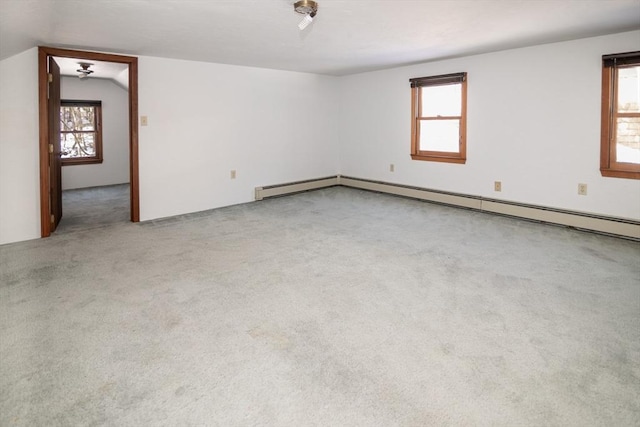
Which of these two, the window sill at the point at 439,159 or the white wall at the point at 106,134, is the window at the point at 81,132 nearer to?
the white wall at the point at 106,134

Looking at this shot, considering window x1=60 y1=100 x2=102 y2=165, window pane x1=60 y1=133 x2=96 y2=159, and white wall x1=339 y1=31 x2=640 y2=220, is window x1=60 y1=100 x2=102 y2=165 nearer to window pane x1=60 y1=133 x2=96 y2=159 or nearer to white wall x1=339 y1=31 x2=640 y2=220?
window pane x1=60 y1=133 x2=96 y2=159

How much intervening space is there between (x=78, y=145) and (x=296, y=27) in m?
6.26

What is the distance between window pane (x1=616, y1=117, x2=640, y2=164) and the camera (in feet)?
13.7

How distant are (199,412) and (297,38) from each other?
11.7 ft

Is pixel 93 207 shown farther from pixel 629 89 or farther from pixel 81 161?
pixel 629 89

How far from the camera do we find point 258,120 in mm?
6289

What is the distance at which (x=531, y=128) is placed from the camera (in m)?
4.92

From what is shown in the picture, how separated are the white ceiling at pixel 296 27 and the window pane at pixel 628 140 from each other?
3.04 feet

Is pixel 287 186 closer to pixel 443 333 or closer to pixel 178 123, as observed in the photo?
pixel 178 123

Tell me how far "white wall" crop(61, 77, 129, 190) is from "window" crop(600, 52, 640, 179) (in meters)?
8.10

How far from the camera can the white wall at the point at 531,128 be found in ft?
14.4

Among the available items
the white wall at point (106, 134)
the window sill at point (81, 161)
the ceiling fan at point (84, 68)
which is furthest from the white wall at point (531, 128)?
the window sill at point (81, 161)

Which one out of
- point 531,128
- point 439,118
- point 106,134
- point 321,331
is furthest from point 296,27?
point 106,134

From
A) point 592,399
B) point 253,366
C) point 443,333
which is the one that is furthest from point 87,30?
point 592,399
